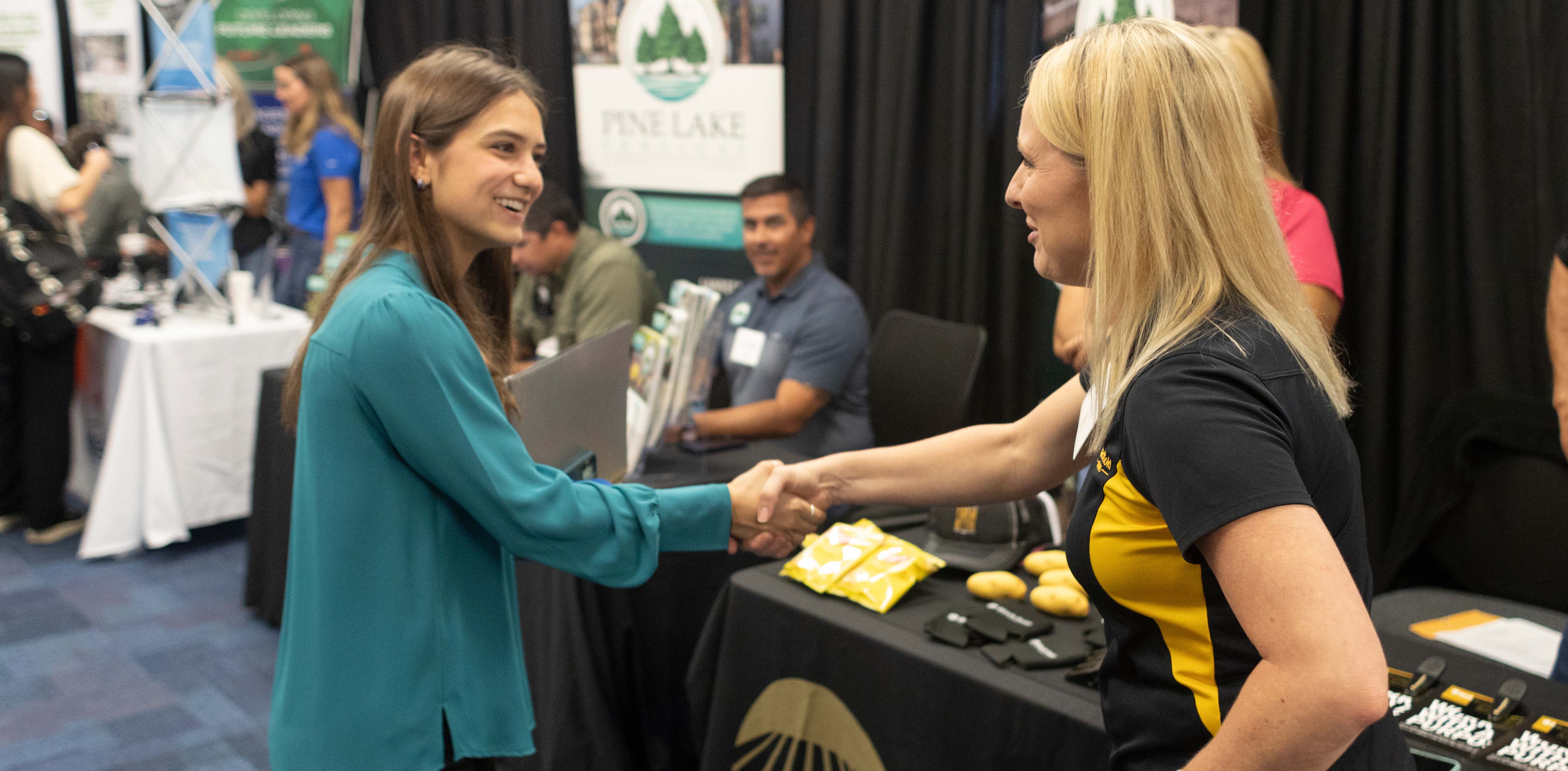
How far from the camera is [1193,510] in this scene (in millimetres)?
864

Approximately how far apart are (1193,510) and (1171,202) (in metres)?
0.27

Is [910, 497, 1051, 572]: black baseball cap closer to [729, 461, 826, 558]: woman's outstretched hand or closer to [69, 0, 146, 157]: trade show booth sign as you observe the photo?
[729, 461, 826, 558]: woman's outstretched hand

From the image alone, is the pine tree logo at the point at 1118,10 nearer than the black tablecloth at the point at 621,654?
No

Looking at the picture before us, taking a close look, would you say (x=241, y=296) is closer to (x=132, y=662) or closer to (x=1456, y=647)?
(x=132, y=662)

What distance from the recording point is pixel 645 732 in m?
2.49

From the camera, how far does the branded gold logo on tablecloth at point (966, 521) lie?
1943 mm

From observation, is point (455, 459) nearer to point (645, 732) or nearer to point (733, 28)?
point (645, 732)

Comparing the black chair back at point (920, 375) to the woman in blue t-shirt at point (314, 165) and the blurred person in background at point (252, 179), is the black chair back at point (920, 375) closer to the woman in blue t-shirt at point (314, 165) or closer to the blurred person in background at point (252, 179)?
the woman in blue t-shirt at point (314, 165)

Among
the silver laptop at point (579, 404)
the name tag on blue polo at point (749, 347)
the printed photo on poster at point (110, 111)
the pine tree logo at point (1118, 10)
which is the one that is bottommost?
the name tag on blue polo at point (749, 347)

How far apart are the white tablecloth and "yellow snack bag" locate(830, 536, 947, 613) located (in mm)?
2844

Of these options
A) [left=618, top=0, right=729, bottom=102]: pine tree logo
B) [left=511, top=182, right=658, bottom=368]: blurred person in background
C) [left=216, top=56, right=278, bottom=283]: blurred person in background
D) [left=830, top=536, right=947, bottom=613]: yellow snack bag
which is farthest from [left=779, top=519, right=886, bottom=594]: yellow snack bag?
[left=216, top=56, right=278, bottom=283]: blurred person in background

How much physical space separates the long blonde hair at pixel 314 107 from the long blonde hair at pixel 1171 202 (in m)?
5.29

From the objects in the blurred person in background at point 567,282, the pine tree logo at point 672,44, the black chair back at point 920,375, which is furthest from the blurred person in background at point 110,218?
the black chair back at point 920,375

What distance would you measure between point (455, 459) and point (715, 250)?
3.15 m
